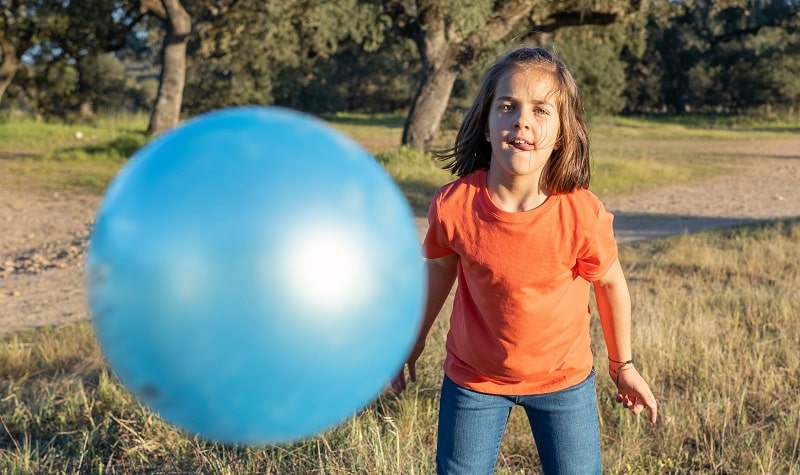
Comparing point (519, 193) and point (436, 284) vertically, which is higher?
point (519, 193)

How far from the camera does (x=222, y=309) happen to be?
3.98ft

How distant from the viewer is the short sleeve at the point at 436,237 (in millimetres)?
2174

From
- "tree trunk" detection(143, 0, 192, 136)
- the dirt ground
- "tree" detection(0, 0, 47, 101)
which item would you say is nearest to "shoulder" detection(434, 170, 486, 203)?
the dirt ground

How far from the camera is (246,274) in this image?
1.22m

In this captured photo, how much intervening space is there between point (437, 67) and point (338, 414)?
12853 mm

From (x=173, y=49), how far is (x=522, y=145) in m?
16.0

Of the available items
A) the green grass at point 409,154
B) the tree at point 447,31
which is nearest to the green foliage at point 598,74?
the green grass at point 409,154

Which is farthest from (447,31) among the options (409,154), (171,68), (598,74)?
(598,74)

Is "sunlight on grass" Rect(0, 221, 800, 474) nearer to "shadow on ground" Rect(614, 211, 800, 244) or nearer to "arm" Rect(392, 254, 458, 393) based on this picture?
"arm" Rect(392, 254, 458, 393)

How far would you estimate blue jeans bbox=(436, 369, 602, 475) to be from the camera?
2133 mm

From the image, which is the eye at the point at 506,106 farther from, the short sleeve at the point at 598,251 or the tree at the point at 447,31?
the tree at the point at 447,31

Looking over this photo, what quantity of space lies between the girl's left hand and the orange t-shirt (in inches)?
6.2

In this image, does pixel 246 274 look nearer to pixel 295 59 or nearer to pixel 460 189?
pixel 460 189

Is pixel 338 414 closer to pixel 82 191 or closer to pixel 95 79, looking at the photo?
pixel 82 191
